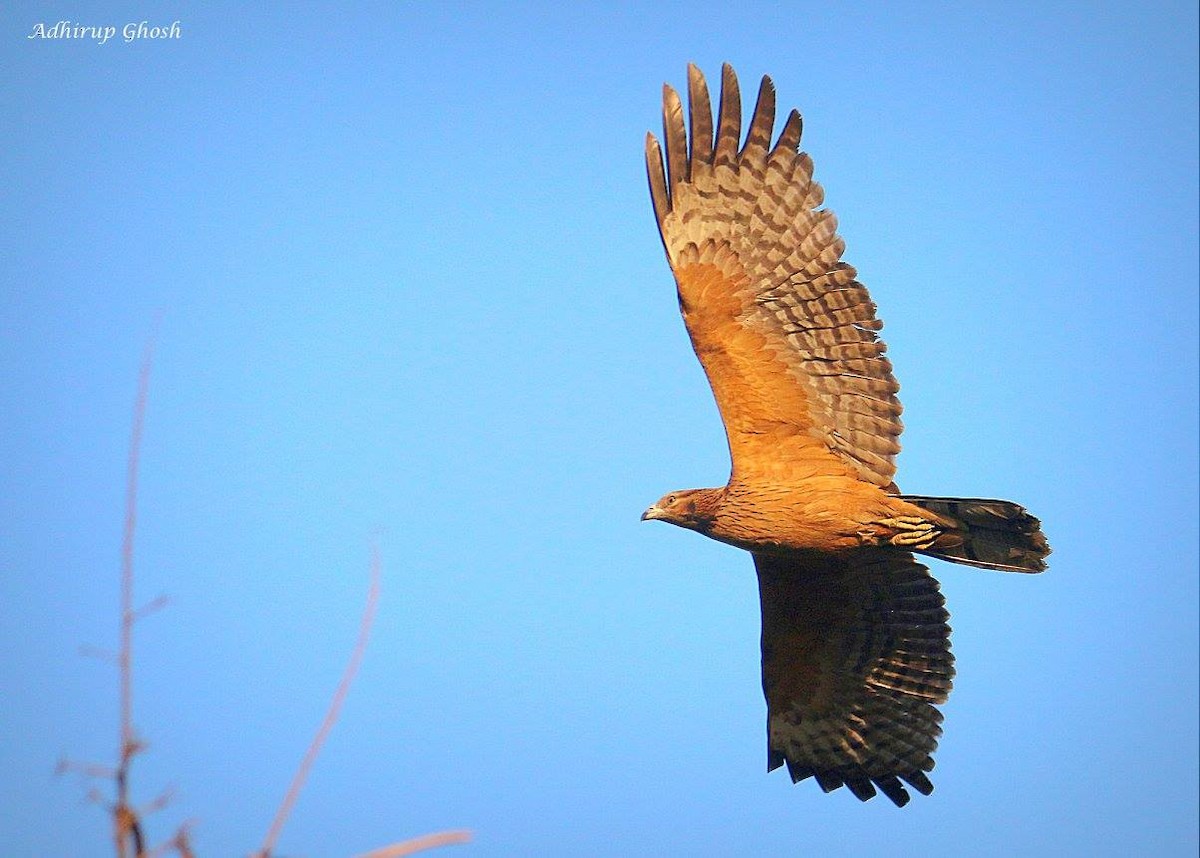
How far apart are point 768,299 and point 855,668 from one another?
3.05 meters

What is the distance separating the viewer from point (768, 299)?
8.71 m

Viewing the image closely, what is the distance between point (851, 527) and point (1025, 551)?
1245 millimetres

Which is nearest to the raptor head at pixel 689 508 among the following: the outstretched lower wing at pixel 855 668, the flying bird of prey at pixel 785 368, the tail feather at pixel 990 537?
the flying bird of prey at pixel 785 368

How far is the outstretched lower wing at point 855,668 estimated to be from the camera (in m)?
9.27

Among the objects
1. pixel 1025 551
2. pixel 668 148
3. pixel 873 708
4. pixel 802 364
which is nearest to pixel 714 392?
pixel 802 364

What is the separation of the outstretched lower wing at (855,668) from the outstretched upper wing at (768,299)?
3.29 feet

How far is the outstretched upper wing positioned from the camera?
8.64 m

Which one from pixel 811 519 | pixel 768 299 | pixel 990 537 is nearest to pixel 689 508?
pixel 811 519

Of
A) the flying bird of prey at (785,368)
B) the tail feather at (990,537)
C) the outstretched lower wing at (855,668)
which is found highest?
the flying bird of prey at (785,368)

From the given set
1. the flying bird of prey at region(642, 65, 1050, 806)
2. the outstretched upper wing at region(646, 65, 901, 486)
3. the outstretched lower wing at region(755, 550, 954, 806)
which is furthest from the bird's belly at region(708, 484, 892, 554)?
the outstretched lower wing at region(755, 550, 954, 806)

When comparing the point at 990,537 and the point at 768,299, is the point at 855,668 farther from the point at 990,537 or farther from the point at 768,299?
the point at 768,299

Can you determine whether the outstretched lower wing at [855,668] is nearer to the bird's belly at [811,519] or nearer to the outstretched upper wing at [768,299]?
Answer: the bird's belly at [811,519]

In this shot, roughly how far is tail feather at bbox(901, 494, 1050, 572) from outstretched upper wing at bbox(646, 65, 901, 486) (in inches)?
22.1

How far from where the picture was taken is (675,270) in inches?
340
